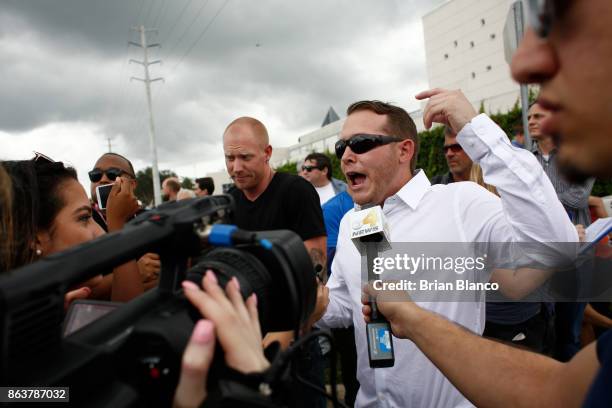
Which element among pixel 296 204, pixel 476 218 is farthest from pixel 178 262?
pixel 296 204

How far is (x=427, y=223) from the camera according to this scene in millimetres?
2027

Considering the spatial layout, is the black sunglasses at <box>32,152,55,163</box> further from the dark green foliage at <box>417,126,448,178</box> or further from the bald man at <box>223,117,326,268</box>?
the dark green foliage at <box>417,126,448,178</box>

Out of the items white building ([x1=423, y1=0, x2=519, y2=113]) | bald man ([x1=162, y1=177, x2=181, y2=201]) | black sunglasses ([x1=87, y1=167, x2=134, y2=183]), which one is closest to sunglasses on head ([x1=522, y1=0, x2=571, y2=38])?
black sunglasses ([x1=87, y1=167, x2=134, y2=183])

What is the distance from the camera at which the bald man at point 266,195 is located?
3000mm

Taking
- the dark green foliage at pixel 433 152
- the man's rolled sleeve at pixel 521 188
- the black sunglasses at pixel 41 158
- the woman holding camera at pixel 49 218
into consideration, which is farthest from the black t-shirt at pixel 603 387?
the dark green foliage at pixel 433 152

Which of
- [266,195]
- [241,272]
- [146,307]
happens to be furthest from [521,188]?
[266,195]

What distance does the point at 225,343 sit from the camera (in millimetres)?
797

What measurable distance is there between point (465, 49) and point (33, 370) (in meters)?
51.5

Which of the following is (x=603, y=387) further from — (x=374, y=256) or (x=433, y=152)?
(x=433, y=152)

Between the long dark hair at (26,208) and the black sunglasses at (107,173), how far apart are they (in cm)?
172

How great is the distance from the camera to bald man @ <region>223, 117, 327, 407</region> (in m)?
3.00

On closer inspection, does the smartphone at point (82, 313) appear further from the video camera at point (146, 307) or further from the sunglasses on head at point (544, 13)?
the sunglasses on head at point (544, 13)

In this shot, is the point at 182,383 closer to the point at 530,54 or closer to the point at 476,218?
the point at 530,54

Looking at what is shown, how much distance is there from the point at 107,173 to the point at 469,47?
4906 cm
